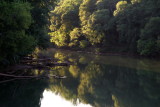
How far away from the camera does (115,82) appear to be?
73.4 feet

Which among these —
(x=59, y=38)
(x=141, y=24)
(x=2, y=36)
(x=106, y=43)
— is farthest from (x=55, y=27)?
(x=2, y=36)

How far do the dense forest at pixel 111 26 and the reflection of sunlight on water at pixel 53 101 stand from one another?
1038 inches

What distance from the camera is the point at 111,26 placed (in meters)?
51.2

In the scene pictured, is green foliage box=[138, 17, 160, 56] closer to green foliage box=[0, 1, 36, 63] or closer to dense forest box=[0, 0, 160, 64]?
dense forest box=[0, 0, 160, 64]

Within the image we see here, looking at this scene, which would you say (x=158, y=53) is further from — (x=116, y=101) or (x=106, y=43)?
(x=116, y=101)

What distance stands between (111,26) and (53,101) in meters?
37.0

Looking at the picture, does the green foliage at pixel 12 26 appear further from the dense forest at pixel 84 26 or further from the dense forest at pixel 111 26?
the dense forest at pixel 111 26

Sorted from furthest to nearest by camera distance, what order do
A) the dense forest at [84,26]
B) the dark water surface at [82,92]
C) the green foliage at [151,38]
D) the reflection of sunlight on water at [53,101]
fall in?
the green foliage at [151,38] → the dense forest at [84,26] → the dark water surface at [82,92] → the reflection of sunlight on water at [53,101]

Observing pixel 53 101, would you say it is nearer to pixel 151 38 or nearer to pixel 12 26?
pixel 12 26

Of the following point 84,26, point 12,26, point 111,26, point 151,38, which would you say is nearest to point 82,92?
point 12,26

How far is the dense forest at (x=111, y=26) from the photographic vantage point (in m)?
A: 43.0

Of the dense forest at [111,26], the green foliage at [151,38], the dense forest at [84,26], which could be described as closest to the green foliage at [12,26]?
the dense forest at [84,26]

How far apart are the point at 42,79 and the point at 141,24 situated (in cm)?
2918

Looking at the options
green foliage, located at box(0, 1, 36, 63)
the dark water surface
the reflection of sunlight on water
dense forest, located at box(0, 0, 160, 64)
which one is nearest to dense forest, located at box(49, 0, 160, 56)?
dense forest, located at box(0, 0, 160, 64)
